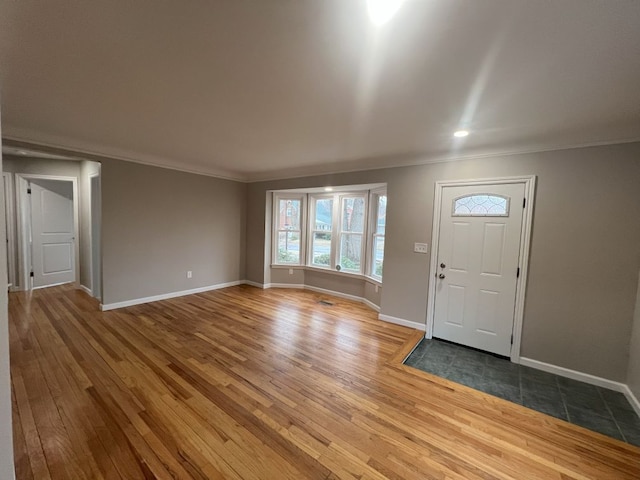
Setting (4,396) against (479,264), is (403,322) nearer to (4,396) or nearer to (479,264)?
(479,264)

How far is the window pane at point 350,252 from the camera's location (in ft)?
16.6

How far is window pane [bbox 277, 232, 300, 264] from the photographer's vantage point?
18.9 feet

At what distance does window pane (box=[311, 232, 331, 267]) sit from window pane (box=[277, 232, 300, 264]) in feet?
1.19

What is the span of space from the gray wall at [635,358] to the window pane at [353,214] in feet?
11.2

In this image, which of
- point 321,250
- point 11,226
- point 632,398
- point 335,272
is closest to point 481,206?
point 632,398

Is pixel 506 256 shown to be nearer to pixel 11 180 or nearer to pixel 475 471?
pixel 475 471

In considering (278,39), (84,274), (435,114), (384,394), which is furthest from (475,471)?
(84,274)

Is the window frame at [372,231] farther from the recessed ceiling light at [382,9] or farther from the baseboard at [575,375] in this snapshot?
the recessed ceiling light at [382,9]

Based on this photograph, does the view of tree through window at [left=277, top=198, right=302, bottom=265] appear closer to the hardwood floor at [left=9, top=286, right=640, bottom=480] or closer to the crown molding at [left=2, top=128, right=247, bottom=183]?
the crown molding at [left=2, top=128, right=247, bottom=183]

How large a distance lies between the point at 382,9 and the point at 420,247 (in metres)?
2.89

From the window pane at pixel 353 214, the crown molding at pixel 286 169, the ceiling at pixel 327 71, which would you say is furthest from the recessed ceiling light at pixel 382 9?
the window pane at pixel 353 214

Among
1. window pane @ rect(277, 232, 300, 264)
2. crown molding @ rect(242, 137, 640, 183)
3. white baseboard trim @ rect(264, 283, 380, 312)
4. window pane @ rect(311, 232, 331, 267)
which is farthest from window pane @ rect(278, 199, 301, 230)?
white baseboard trim @ rect(264, 283, 380, 312)

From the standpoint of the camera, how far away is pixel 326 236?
5.48m

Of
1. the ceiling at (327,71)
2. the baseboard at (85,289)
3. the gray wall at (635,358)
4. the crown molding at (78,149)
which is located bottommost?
the baseboard at (85,289)
